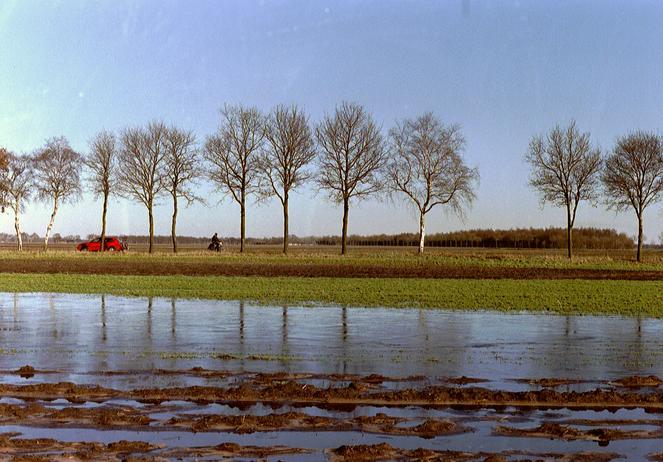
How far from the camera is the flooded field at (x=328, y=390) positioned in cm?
880

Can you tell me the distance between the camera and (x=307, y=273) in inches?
1652

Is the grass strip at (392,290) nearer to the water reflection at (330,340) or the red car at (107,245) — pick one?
the water reflection at (330,340)

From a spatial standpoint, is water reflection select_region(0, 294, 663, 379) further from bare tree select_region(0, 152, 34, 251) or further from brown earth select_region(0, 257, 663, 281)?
bare tree select_region(0, 152, 34, 251)

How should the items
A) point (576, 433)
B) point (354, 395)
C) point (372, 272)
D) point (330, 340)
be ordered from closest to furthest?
point (576, 433), point (354, 395), point (330, 340), point (372, 272)

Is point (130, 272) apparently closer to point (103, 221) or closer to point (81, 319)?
point (81, 319)

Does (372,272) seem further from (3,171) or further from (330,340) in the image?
(3,171)

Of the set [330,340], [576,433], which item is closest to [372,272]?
[330,340]

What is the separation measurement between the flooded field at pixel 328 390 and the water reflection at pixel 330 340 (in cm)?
6

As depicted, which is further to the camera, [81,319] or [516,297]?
[516,297]

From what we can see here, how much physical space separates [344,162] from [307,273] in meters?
28.3

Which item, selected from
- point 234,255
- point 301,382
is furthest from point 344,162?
point 301,382

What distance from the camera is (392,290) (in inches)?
1227

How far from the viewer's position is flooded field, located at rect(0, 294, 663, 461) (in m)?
8.80

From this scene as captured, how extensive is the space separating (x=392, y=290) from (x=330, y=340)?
14404mm
